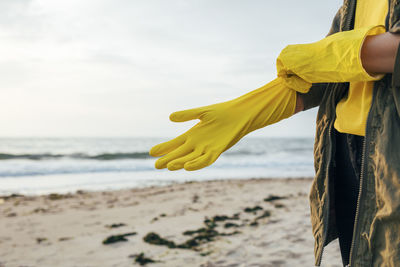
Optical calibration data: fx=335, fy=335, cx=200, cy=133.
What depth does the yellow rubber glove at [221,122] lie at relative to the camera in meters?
0.99

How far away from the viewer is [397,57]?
30.1 inches

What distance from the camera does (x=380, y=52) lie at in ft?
2.59

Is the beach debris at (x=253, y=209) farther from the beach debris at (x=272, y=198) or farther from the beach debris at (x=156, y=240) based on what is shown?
the beach debris at (x=156, y=240)

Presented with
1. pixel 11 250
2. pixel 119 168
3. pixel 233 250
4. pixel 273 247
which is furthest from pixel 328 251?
pixel 119 168

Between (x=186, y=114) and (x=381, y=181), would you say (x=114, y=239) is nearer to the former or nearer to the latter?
(x=186, y=114)

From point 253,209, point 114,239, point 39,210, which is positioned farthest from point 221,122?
point 39,210

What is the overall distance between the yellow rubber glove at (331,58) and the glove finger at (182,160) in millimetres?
350

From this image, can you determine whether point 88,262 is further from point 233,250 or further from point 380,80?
point 380,80

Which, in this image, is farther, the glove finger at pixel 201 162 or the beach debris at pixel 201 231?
the beach debris at pixel 201 231

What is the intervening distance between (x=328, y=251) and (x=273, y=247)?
463 millimetres

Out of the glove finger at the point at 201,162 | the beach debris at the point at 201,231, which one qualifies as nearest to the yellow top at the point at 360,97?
the glove finger at the point at 201,162

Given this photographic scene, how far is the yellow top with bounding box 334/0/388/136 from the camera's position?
921mm

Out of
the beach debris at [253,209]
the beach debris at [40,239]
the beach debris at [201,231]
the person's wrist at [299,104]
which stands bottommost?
the beach debris at [253,209]

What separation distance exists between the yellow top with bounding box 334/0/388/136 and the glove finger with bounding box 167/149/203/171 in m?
0.45
